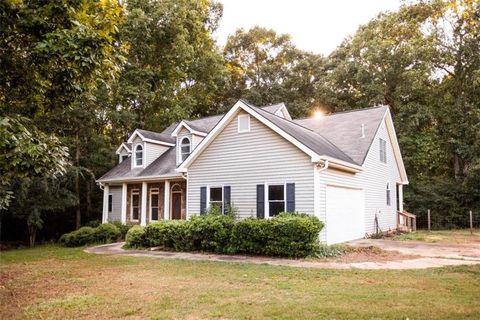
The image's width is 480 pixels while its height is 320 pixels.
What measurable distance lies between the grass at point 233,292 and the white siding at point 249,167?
4144mm

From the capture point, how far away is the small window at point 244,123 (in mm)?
14711

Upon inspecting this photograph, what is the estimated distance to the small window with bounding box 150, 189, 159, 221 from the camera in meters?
21.0

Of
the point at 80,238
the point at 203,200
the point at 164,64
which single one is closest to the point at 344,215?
the point at 203,200

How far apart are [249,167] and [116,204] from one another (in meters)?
11.5

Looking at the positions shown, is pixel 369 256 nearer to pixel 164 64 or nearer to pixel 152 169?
pixel 152 169

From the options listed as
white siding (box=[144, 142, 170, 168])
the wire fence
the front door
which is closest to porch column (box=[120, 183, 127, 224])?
white siding (box=[144, 142, 170, 168])

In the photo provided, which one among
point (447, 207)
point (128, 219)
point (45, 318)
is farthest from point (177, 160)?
point (447, 207)

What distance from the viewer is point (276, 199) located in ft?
45.3

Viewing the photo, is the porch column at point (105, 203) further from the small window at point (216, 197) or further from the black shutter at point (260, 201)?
the black shutter at point (260, 201)

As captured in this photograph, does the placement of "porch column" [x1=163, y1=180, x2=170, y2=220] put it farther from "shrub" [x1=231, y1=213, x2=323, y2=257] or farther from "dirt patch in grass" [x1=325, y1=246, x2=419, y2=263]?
"dirt patch in grass" [x1=325, y1=246, x2=419, y2=263]

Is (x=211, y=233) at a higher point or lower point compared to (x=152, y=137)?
lower

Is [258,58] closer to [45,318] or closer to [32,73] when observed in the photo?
[32,73]

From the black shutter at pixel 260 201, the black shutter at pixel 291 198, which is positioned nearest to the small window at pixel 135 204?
the black shutter at pixel 260 201

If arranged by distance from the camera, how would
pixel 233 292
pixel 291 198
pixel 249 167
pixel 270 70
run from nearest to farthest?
pixel 233 292, pixel 291 198, pixel 249 167, pixel 270 70
